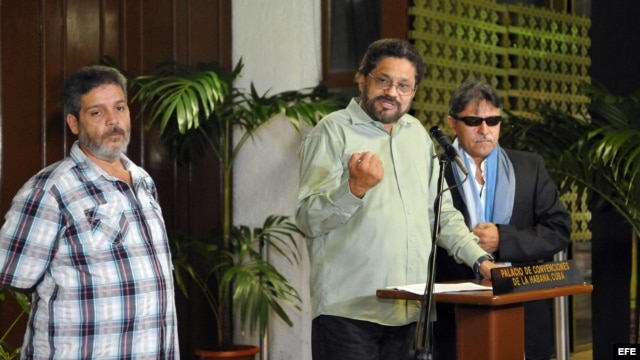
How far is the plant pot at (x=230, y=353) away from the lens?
6148mm

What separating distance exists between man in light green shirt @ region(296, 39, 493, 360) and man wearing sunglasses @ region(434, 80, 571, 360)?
0.33m

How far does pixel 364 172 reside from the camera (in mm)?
3182

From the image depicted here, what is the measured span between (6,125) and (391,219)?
10.2 feet

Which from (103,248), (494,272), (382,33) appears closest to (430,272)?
(494,272)

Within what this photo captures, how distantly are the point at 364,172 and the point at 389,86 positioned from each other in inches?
17.7

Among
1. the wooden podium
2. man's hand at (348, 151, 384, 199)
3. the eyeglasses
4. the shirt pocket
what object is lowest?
the wooden podium

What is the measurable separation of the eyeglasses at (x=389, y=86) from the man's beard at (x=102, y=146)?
83cm

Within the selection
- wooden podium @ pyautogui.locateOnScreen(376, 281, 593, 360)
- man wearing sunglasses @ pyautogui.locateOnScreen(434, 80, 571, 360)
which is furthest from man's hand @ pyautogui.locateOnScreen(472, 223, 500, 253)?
wooden podium @ pyautogui.locateOnScreen(376, 281, 593, 360)

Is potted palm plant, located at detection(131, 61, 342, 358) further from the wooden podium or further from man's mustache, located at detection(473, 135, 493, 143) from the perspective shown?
the wooden podium

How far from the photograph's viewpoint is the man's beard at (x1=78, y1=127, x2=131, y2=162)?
10.9 ft

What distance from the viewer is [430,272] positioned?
3078mm

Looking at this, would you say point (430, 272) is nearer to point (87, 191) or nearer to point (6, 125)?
point (87, 191)

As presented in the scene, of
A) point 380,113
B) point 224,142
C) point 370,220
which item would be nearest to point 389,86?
point 380,113

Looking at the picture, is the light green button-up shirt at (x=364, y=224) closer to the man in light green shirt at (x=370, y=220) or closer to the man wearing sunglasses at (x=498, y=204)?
the man in light green shirt at (x=370, y=220)
